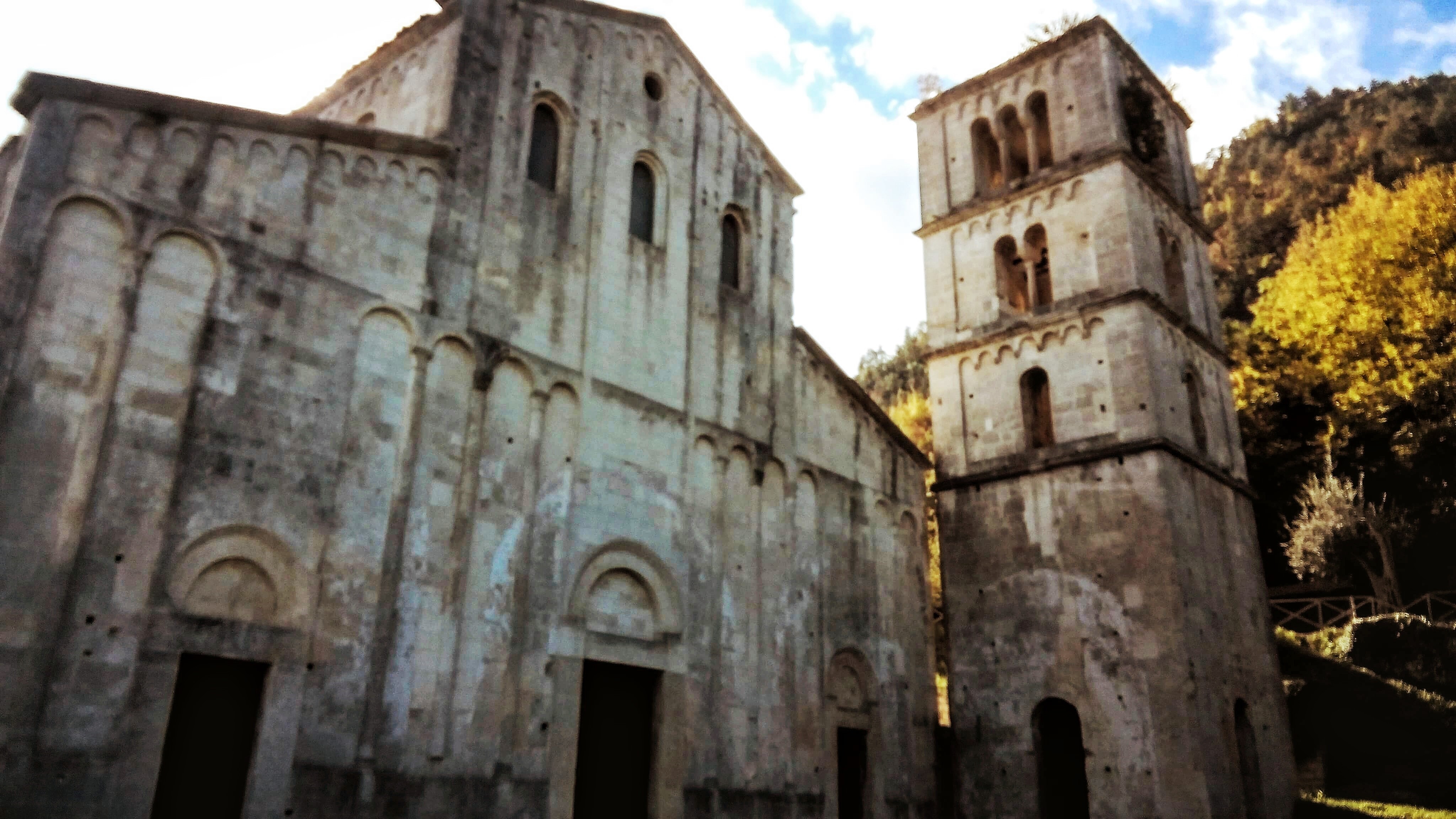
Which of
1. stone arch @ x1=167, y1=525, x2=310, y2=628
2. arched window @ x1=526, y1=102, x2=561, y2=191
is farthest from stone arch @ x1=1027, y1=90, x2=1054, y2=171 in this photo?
stone arch @ x1=167, y1=525, x2=310, y2=628

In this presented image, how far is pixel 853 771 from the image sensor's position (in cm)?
1753

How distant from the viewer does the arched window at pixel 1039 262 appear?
21.0m

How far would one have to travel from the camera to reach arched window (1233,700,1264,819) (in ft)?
56.9

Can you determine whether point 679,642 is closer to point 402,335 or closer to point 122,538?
point 402,335

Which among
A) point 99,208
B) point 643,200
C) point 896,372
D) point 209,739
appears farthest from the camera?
point 896,372

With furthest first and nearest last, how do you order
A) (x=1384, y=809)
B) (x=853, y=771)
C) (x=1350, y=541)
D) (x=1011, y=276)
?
(x=1350, y=541), (x=1011, y=276), (x=1384, y=809), (x=853, y=771)

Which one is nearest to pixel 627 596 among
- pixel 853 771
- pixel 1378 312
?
pixel 853 771

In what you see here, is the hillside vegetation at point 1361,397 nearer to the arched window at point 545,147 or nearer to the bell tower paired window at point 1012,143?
the bell tower paired window at point 1012,143

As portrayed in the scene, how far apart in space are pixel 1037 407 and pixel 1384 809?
29.5ft

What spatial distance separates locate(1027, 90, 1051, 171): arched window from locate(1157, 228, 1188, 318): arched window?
2842 mm

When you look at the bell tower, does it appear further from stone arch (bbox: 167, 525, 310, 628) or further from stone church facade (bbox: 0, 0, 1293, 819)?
stone arch (bbox: 167, 525, 310, 628)

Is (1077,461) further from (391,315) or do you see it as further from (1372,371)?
(1372,371)

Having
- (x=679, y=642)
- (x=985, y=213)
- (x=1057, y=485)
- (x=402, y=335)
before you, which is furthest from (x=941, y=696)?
(x=402, y=335)

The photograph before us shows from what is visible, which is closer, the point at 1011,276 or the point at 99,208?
the point at 99,208
